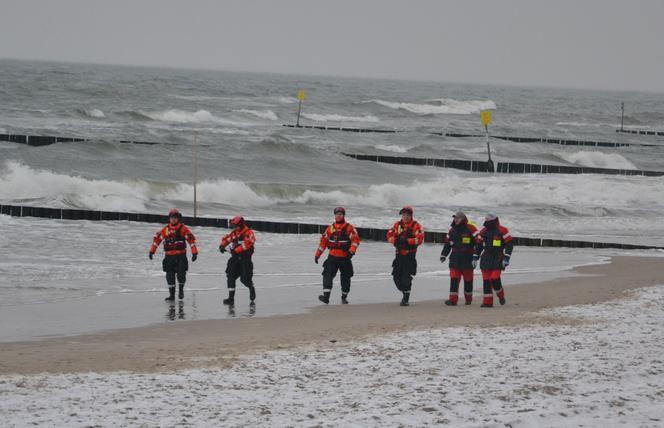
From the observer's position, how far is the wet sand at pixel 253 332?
34.7 ft

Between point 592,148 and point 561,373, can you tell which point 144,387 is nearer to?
point 561,373

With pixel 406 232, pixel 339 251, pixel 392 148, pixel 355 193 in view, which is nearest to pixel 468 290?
pixel 406 232

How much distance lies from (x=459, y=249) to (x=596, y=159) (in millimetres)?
48817

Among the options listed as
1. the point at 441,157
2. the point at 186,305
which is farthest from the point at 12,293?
the point at 441,157

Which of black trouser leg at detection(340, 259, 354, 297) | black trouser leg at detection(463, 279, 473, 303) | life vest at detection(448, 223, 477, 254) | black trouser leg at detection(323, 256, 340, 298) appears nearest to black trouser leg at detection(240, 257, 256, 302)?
black trouser leg at detection(323, 256, 340, 298)

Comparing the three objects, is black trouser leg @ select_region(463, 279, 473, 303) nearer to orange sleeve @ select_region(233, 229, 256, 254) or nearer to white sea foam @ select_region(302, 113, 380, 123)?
orange sleeve @ select_region(233, 229, 256, 254)

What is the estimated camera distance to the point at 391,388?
9344 millimetres

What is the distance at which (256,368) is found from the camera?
1015cm

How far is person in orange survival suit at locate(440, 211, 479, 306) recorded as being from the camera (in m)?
15.4

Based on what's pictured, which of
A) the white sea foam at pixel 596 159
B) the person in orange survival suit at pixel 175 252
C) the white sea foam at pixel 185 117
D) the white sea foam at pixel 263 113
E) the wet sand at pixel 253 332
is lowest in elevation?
the wet sand at pixel 253 332

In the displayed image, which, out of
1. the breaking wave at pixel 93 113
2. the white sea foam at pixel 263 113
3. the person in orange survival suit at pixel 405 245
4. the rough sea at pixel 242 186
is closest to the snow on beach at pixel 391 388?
the person in orange survival suit at pixel 405 245

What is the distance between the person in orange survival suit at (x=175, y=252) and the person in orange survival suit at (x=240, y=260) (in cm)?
55

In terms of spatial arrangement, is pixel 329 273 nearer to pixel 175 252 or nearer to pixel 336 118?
pixel 175 252

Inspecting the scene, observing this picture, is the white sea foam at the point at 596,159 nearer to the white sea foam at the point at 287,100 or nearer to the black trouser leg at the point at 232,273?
the black trouser leg at the point at 232,273
